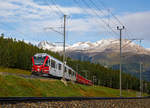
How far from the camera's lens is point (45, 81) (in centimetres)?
4247

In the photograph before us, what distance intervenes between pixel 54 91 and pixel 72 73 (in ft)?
68.5

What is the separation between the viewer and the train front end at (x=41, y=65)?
1791 inches

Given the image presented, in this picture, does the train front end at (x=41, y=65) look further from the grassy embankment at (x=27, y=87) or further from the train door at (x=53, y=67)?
the grassy embankment at (x=27, y=87)

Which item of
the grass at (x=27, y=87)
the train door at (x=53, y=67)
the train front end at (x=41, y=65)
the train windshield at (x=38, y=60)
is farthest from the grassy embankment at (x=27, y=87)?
the train windshield at (x=38, y=60)

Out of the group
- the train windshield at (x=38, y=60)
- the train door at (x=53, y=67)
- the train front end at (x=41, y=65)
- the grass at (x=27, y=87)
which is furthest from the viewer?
the train door at (x=53, y=67)

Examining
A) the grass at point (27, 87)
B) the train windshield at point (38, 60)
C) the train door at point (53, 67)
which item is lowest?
the grass at point (27, 87)

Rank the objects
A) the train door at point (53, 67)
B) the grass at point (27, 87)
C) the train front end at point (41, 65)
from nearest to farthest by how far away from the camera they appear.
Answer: the grass at point (27, 87) → the train front end at point (41, 65) → the train door at point (53, 67)

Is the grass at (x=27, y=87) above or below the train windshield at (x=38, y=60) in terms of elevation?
below

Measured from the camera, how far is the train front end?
45.5m

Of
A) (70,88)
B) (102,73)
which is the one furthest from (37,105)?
(102,73)

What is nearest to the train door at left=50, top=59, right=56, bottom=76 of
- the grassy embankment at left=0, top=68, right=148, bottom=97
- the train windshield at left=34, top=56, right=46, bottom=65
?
the train windshield at left=34, top=56, right=46, bottom=65

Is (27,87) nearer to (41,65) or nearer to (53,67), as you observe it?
(41,65)

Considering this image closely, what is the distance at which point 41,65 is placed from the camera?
45719 mm

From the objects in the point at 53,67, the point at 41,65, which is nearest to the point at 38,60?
the point at 41,65
